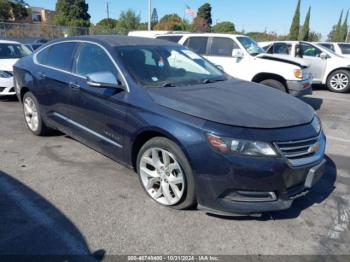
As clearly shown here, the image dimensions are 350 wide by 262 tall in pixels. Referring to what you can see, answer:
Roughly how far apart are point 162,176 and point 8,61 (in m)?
6.77

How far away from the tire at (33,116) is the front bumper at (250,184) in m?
3.30

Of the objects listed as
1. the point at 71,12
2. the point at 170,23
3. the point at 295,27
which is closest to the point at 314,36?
the point at 295,27

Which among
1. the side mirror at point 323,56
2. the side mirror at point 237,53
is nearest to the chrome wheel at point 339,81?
the side mirror at point 323,56

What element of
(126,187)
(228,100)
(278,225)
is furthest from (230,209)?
(126,187)

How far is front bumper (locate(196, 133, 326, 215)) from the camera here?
9.01 feet

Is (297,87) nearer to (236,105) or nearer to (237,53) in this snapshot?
(237,53)

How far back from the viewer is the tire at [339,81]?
1074 centimetres

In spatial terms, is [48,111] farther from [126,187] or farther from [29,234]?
[29,234]

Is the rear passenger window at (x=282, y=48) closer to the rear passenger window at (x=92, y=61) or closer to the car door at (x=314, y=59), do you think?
the car door at (x=314, y=59)

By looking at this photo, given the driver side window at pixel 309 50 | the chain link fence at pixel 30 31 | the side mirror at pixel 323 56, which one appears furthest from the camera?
the chain link fence at pixel 30 31

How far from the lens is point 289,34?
47406mm

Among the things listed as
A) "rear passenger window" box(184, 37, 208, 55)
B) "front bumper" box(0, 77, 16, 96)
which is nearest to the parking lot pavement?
"front bumper" box(0, 77, 16, 96)

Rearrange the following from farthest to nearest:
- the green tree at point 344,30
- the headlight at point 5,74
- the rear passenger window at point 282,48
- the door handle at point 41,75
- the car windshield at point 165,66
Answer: the green tree at point 344,30 → the rear passenger window at point 282,48 → the headlight at point 5,74 → the door handle at point 41,75 → the car windshield at point 165,66

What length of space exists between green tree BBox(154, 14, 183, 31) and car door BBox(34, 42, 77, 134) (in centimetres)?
5157
